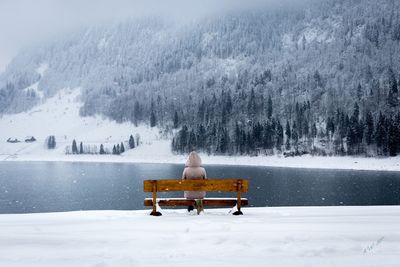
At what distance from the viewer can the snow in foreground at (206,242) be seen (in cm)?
819

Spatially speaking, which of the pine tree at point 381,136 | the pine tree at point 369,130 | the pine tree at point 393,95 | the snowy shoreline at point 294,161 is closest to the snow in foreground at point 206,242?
the snowy shoreline at point 294,161

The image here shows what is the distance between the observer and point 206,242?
9516 mm

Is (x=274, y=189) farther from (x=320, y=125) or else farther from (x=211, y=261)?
(x=320, y=125)

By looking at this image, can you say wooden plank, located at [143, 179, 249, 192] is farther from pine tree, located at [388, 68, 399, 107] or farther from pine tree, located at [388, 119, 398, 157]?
pine tree, located at [388, 68, 399, 107]

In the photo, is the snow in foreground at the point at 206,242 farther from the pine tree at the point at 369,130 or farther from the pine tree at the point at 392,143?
the pine tree at the point at 369,130

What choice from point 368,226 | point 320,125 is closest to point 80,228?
point 368,226

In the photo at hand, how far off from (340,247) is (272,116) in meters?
189

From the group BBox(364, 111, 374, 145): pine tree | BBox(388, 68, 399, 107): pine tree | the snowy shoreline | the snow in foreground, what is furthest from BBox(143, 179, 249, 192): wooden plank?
BBox(388, 68, 399, 107): pine tree

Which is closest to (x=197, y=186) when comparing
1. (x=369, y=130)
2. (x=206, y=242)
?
(x=206, y=242)

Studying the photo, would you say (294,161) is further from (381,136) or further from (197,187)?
(197,187)

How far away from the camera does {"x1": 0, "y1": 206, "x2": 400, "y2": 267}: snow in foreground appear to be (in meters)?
8.19

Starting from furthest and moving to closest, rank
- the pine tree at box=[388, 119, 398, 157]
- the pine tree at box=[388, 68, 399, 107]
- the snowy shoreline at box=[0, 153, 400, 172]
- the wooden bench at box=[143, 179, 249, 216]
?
1. the pine tree at box=[388, 68, 399, 107]
2. the pine tree at box=[388, 119, 398, 157]
3. the snowy shoreline at box=[0, 153, 400, 172]
4. the wooden bench at box=[143, 179, 249, 216]

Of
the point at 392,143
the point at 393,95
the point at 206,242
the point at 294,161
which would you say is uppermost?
the point at 393,95

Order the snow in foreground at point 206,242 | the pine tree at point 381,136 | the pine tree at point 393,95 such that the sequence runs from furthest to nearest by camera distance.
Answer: the pine tree at point 393,95, the pine tree at point 381,136, the snow in foreground at point 206,242
